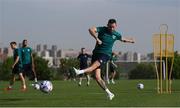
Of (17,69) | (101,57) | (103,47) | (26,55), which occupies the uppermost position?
(103,47)

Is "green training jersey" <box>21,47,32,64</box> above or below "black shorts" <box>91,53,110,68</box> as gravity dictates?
below

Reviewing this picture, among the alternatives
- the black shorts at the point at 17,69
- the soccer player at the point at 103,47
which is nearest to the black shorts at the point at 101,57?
the soccer player at the point at 103,47

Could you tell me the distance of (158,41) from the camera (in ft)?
66.2

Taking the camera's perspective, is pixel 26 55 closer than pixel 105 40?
No

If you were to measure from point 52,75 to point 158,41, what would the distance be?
159 feet

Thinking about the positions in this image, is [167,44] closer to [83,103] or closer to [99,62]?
[99,62]

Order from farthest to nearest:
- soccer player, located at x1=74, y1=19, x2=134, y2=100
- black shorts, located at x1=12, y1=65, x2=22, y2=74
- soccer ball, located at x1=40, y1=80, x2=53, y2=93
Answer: black shorts, located at x1=12, y1=65, x2=22, y2=74
soccer ball, located at x1=40, y1=80, x2=53, y2=93
soccer player, located at x1=74, y1=19, x2=134, y2=100

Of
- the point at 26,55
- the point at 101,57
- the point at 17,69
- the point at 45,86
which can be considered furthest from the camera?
the point at 26,55

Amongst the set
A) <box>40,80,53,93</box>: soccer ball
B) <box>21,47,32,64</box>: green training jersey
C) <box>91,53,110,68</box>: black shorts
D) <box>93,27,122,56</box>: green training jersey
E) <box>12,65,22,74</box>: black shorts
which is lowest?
<box>40,80,53,93</box>: soccer ball

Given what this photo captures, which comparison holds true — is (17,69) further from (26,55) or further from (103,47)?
(103,47)

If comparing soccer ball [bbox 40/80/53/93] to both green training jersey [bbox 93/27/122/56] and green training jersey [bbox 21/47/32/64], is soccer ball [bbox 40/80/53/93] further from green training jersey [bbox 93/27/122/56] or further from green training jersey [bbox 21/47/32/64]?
green training jersey [bbox 21/47/32/64]

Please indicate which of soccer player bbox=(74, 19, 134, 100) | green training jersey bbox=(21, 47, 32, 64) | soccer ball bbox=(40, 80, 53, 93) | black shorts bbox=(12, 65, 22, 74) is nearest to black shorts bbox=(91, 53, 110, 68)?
soccer player bbox=(74, 19, 134, 100)

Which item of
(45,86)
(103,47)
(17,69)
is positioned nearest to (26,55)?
(17,69)

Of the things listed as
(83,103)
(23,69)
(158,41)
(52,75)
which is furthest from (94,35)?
(52,75)
